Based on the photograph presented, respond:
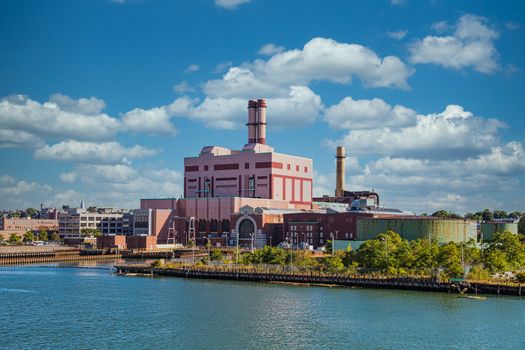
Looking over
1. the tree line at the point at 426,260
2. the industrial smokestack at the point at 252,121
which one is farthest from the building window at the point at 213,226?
the tree line at the point at 426,260

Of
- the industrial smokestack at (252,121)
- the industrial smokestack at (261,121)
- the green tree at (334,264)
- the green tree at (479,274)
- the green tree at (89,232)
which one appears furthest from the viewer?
the green tree at (89,232)

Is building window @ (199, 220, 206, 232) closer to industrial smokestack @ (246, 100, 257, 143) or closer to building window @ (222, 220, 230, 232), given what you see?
building window @ (222, 220, 230, 232)

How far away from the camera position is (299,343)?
46906 millimetres

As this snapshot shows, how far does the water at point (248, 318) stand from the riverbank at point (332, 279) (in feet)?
8.35

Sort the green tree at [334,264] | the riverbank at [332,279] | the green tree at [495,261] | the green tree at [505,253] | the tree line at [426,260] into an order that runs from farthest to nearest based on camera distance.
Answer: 1. the green tree at [334,264]
2. the green tree at [505,253]
3. the green tree at [495,261]
4. the tree line at [426,260]
5. the riverbank at [332,279]

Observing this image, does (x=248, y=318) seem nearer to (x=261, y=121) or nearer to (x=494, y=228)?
(x=494, y=228)

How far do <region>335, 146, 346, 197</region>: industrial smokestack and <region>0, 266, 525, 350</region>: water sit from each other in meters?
107

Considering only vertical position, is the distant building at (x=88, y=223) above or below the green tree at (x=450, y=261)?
above

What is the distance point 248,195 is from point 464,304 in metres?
95.5

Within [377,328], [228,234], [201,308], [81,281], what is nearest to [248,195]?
[228,234]

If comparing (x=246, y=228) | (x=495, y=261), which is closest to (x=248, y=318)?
(x=495, y=261)

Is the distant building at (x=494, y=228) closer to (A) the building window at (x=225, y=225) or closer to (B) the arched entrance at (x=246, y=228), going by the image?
(B) the arched entrance at (x=246, y=228)

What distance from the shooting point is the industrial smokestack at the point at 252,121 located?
166875 millimetres

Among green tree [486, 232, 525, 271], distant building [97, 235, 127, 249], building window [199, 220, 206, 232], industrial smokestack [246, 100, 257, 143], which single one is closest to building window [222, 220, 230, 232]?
building window [199, 220, 206, 232]
